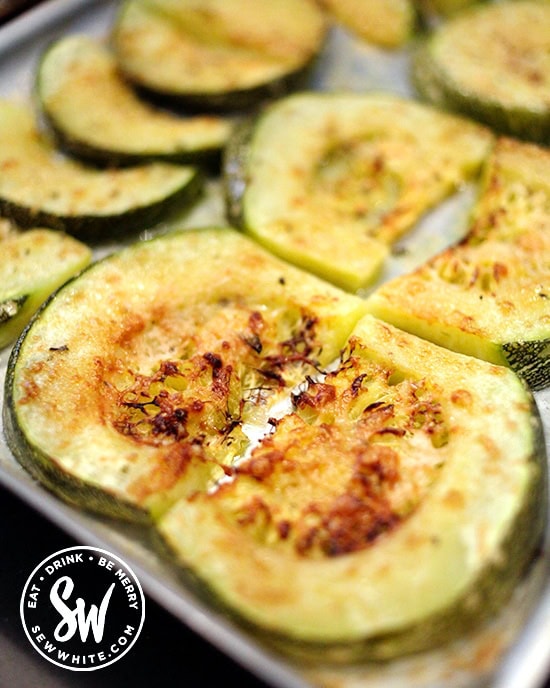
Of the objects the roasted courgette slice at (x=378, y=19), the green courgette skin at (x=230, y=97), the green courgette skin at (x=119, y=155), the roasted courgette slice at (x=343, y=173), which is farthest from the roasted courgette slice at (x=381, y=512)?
the roasted courgette slice at (x=378, y=19)

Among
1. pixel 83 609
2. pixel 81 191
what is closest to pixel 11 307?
pixel 81 191

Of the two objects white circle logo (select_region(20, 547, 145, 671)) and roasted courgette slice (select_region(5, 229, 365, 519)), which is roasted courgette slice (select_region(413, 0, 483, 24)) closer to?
roasted courgette slice (select_region(5, 229, 365, 519))

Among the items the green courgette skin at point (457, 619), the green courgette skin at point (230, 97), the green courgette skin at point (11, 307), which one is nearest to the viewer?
the green courgette skin at point (457, 619)

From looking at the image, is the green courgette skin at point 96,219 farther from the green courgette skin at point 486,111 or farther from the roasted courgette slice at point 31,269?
the green courgette skin at point 486,111

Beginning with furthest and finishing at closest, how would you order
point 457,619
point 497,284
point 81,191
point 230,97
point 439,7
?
point 439,7 < point 230,97 < point 81,191 < point 497,284 < point 457,619

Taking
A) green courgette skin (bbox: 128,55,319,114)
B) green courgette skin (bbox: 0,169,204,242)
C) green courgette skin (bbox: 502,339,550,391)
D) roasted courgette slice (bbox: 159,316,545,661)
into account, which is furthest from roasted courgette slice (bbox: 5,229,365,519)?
green courgette skin (bbox: 128,55,319,114)

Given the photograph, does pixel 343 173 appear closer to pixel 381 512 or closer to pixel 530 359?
pixel 530 359
